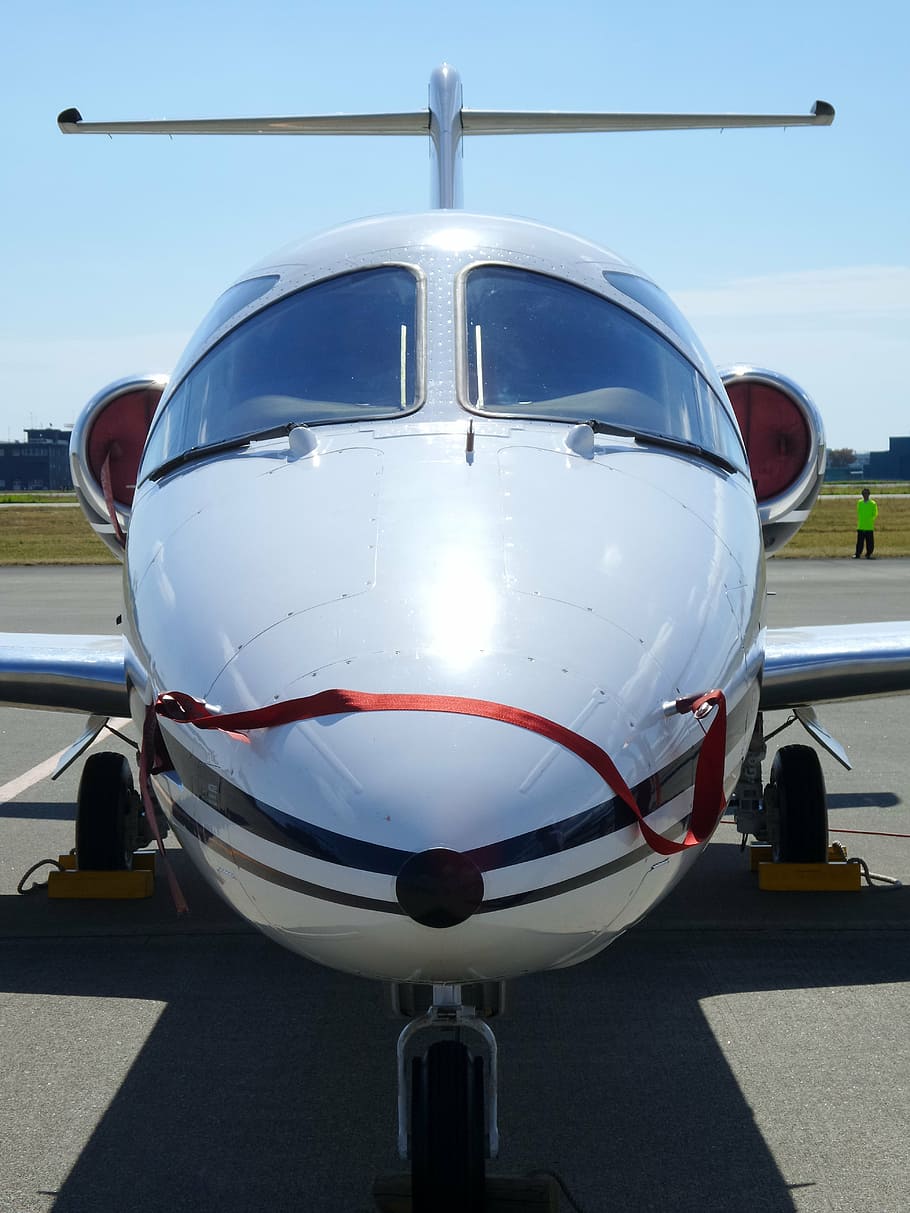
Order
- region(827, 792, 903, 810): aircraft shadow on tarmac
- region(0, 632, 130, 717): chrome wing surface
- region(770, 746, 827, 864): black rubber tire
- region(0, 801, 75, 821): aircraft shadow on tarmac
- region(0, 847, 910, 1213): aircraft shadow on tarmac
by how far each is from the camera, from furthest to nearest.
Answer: region(827, 792, 903, 810): aircraft shadow on tarmac
region(0, 801, 75, 821): aircraft shadow on tarmac
region(770, 746, 827, 864): black rubber tire
region(0, 632, 130, 717): chrome wing surface
region(0, 847, 910, 1213): aircraft shadow on tarmac

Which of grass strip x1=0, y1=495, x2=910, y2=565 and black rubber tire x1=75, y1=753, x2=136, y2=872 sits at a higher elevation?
black rubber tire x1=75, y1=753, x2=136, y2=872

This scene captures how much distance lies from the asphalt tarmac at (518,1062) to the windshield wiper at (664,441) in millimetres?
1950

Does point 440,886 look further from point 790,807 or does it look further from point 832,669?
point 790,807

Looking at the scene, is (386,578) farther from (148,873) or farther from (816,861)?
(816,861)

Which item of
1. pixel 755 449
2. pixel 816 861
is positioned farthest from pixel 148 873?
pixel 755 449

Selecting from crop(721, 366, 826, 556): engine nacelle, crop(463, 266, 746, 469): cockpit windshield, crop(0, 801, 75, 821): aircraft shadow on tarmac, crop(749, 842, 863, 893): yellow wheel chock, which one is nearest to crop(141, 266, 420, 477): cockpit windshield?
crop(463, 266, 746, 469): cockpit windshield

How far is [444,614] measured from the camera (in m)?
2.90

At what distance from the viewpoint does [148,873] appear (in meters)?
6.48

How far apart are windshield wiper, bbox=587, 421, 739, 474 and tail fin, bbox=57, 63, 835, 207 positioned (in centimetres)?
422

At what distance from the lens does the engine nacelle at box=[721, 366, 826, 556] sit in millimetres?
6719

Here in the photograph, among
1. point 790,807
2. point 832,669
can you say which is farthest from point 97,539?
point 832,669

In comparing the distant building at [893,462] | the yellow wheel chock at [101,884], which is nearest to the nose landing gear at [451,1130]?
the yellow wheel chock at [101,884]

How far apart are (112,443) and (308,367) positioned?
8.93 ft

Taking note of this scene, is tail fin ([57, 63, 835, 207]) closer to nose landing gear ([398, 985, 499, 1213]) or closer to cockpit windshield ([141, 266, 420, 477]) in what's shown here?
cockpit windshield ([141, 266, 420, 477])
